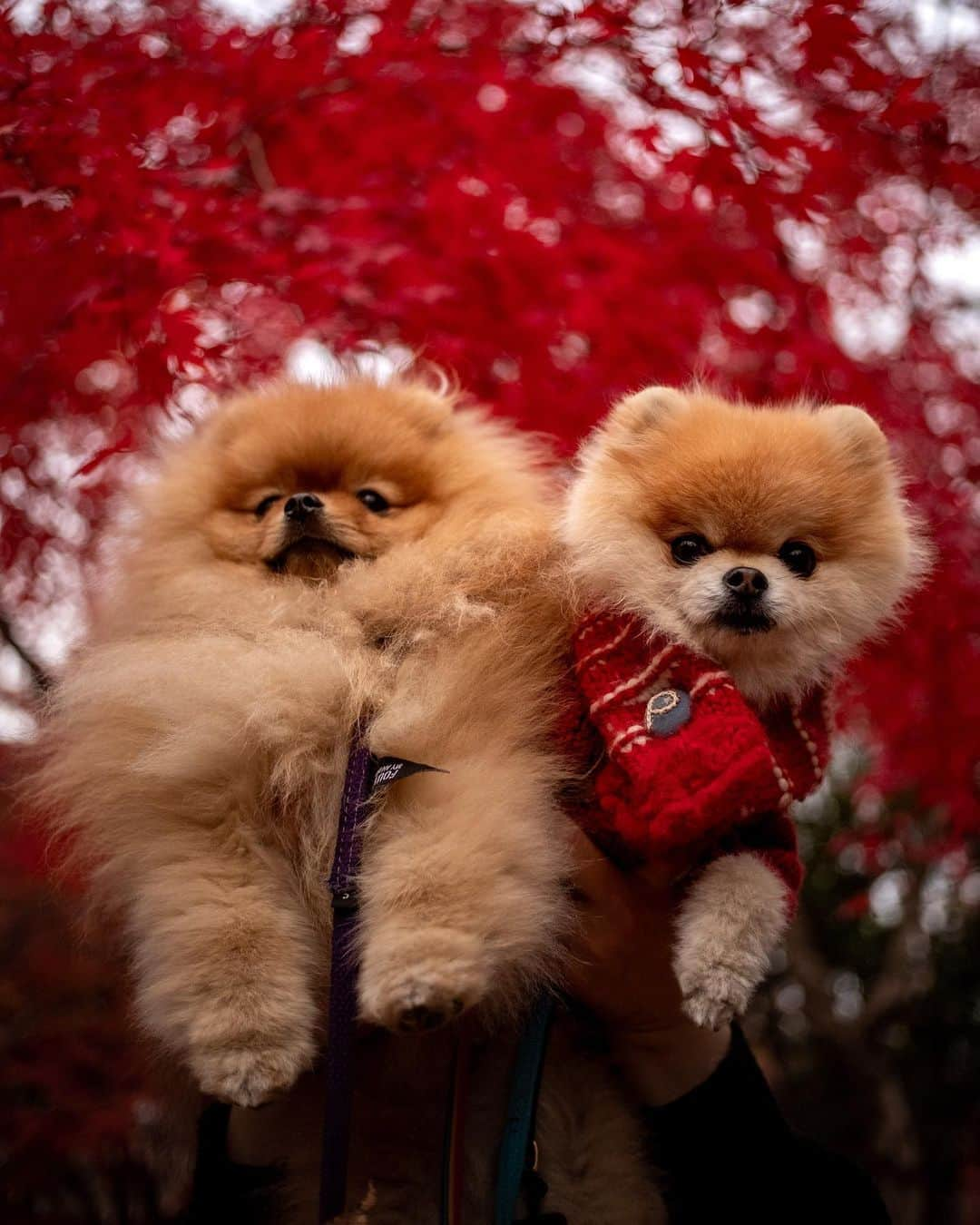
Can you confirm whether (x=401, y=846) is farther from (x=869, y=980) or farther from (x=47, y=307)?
(x=869, y=980)

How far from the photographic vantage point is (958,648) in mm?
3395

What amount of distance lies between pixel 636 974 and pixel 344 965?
575mm

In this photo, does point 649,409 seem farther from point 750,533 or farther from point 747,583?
point 747,583

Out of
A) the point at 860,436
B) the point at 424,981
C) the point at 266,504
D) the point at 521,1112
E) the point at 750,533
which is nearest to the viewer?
the point at 424,981

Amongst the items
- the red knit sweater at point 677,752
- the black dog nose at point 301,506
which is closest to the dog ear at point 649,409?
the red knit sweater at point 677,752

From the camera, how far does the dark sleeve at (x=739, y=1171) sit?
6.07 ft

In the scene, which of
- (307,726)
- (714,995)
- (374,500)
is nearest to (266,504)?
(374,500)

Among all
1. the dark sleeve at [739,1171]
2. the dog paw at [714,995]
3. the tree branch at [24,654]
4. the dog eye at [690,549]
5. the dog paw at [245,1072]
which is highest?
the dog eye at [690,549]

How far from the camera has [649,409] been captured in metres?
1.97

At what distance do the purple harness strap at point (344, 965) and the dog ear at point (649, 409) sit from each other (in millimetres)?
800

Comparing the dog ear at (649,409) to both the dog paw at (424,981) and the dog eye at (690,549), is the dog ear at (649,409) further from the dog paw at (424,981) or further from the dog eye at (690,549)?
the dog paw at (424,981)

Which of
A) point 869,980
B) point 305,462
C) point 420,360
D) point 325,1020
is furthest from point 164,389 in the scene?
point 869,980

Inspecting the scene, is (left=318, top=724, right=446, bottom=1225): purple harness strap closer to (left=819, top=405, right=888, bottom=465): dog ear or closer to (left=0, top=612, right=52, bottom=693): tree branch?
(left=819, top=405, right=888, bottom=465): dog ear

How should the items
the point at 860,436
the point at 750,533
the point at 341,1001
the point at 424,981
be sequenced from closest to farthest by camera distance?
the point at 424,981
the point at 341,1001
the point at 750,533
the point at 860,436
